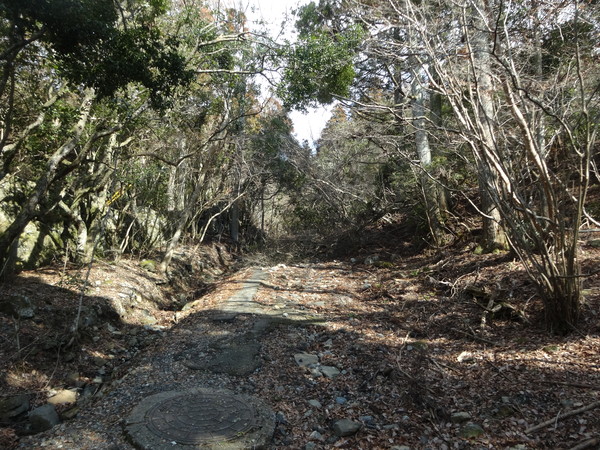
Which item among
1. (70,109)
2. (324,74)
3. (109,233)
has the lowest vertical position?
(109,233)

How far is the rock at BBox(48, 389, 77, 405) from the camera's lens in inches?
178

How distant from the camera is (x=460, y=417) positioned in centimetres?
362

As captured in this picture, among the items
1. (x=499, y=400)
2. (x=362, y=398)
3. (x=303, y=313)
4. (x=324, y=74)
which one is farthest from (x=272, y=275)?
(x=499, y=400)

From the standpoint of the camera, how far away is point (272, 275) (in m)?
→ 11.1

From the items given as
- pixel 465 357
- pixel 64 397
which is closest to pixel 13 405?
pixel 64 397

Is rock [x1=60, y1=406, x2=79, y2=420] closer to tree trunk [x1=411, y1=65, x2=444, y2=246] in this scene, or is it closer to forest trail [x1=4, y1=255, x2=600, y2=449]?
forest trail [x1=4, y1=255, x2=600, y2=449]

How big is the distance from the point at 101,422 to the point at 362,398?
2546 millimetres

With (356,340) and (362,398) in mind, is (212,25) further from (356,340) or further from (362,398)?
(362,398)

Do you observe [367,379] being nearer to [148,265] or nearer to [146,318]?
[146,318]

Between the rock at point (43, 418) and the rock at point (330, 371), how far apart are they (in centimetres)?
281

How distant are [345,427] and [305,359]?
1.61 metres

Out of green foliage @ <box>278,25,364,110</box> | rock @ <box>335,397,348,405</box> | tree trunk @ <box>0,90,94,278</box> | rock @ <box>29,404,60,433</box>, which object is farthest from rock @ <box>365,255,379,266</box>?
rock @ <box>29,404,60,433</box>

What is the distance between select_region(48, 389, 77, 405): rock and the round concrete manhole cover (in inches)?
45.8

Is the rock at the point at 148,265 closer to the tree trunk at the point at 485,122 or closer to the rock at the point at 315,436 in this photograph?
the tree trunk at the point at 485,122
